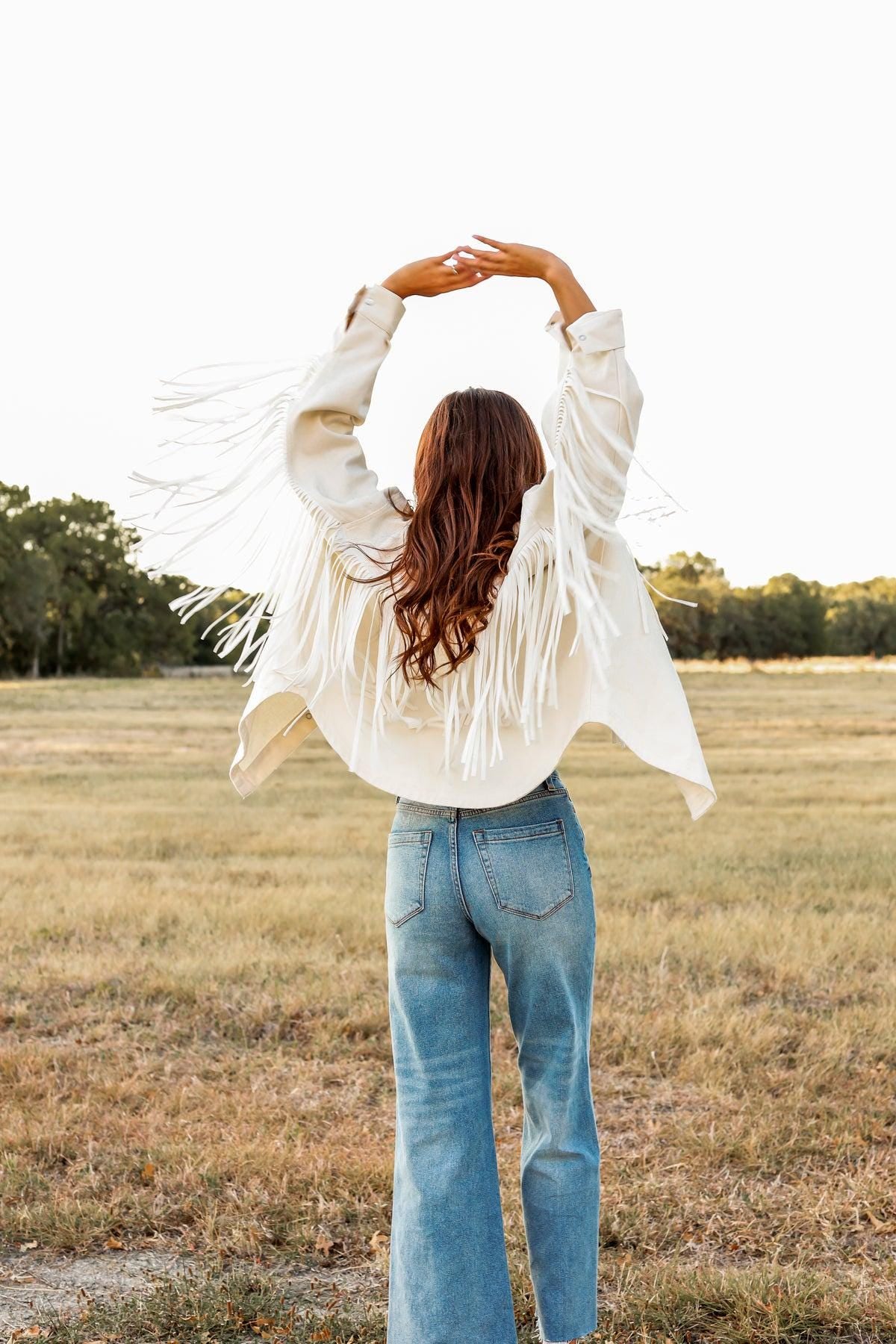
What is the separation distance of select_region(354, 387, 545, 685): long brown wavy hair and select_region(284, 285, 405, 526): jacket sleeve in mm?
150

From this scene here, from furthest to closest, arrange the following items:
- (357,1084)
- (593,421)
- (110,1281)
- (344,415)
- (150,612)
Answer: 1. (150,612)
2. (357,1084)
3. (110,1281)
4. (344,415)
5. (593,421)

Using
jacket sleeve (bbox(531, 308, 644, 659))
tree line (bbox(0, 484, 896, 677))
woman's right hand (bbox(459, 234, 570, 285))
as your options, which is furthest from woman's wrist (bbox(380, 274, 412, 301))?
tree line (bbox(0, 484, 896, 677))

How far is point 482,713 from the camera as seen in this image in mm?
2236

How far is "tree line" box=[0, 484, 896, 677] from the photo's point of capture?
189ft

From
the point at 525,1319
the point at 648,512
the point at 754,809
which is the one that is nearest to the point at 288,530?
the point at 648,512

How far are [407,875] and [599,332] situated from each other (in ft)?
3.43

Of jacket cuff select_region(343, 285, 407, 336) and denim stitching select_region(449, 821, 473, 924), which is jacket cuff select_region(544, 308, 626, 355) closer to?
jacket cuff select_region(343, 285, 407, 336)

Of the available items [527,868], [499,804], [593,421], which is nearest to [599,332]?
[593,421]

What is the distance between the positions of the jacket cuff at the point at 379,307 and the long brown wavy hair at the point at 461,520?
228 millimetres

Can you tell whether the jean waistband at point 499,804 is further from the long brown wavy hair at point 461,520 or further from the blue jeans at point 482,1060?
the long brown wavy hair at point 461,520

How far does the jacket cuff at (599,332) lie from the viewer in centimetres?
215

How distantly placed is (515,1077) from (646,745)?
245cm

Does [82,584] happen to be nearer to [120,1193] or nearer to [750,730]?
[750,730]

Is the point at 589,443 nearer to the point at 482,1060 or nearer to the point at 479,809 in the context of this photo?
the point at 479,809
